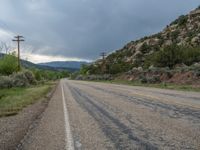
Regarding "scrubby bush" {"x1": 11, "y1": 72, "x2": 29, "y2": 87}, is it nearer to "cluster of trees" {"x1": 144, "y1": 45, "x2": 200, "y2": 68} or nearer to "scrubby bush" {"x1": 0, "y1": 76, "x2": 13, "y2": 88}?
"scrubby bush" {"x1": 0, "y1": 76, "x2": 13, "y2": 88}

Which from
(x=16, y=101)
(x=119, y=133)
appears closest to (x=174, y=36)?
(x=16, y=101)

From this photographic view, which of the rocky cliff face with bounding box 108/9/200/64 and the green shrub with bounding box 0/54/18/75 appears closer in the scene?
the green shrub with bounding box 0/54/18/75

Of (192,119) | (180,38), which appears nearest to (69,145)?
(192,119)

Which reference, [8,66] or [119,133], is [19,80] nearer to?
[8,66]

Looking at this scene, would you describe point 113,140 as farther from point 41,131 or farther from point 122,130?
point 41,131

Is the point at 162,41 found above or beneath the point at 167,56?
above

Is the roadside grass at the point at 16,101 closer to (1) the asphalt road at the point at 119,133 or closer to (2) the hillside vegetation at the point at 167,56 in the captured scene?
(1) the asphalt road at the point at 119,133

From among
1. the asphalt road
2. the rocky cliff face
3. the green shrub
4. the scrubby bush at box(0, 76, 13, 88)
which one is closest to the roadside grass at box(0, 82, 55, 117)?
the asphalt road

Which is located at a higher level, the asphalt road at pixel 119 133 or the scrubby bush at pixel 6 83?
the scrubby bush at pixel 6 83

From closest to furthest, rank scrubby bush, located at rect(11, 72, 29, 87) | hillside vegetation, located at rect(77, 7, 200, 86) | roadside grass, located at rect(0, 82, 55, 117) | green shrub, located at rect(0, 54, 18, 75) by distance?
roadside grass, located at rect(0, 82, 55, 117) < scrubby bush, located at rect(11, 72, 29, 87) < hillside vegetation, located at rect(77, 7, 200, 86) < green shrub, located at rect(0, 54, 18, 75)

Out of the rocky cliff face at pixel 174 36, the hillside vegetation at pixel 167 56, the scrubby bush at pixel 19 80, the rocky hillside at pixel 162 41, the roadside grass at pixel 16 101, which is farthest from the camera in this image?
the rocky cliff face at pixel 174 36

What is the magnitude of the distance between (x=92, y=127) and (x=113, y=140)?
2230mm

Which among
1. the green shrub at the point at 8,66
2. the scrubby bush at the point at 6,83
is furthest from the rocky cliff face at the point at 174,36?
the scrubby bush at the point at 6,83

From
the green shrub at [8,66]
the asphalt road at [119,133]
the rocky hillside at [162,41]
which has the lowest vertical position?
the asphalt road at [119,133]
